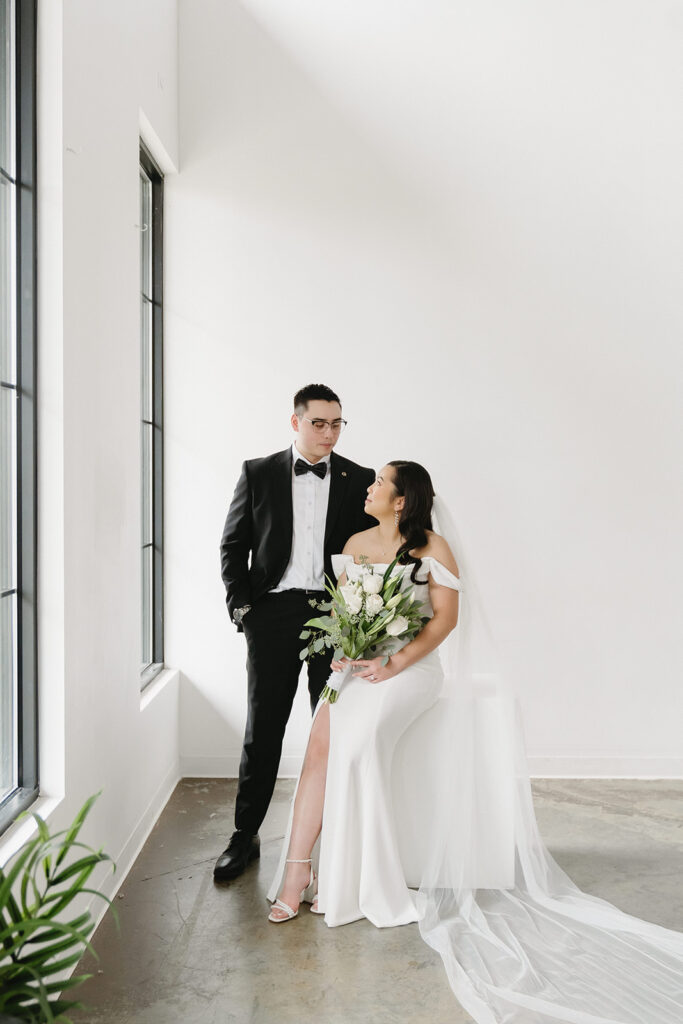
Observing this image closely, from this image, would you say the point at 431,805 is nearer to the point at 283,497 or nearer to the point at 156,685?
the point at 283,497

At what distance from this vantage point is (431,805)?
365 cm

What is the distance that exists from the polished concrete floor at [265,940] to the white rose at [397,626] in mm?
1032

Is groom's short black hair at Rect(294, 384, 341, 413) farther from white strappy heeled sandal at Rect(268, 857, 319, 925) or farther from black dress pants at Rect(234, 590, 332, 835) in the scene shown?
white strappy heeled sandal at Rect(268, 857, 319, 925)

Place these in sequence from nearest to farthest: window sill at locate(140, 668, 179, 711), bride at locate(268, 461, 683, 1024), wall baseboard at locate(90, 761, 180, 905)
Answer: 1. bride at locate(268, 461, 683, 1024)
2. wall baseboard at locate(90, 761, 180, 905)
3. window sill at locate(140, 668, 179, 711)

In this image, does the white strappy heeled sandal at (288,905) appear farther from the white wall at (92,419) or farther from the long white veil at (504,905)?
the white wall at (92,419)

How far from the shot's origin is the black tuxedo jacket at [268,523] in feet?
13.0

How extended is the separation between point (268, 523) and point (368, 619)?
0.71 meters

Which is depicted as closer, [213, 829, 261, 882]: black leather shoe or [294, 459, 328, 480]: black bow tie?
[213, 829, 261, 882]: black leather shoe

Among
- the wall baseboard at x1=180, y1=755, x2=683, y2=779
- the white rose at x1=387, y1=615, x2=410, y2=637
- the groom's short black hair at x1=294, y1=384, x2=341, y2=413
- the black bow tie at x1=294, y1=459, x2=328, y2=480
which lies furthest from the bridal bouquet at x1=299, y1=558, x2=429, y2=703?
the wall baseboard at x1=180, y1=755, x2=683, y2=779

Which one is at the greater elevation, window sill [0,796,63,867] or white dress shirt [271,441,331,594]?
white dress shirt [271,441,331,594]

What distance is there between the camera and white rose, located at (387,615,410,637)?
11.4ft

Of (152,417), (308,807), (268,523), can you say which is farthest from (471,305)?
(308,807)

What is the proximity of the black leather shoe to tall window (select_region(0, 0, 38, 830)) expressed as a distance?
112 cm

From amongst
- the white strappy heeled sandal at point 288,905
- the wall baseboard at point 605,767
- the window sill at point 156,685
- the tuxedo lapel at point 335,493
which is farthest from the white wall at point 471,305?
the white strappy heeled sandal at point 288,905
